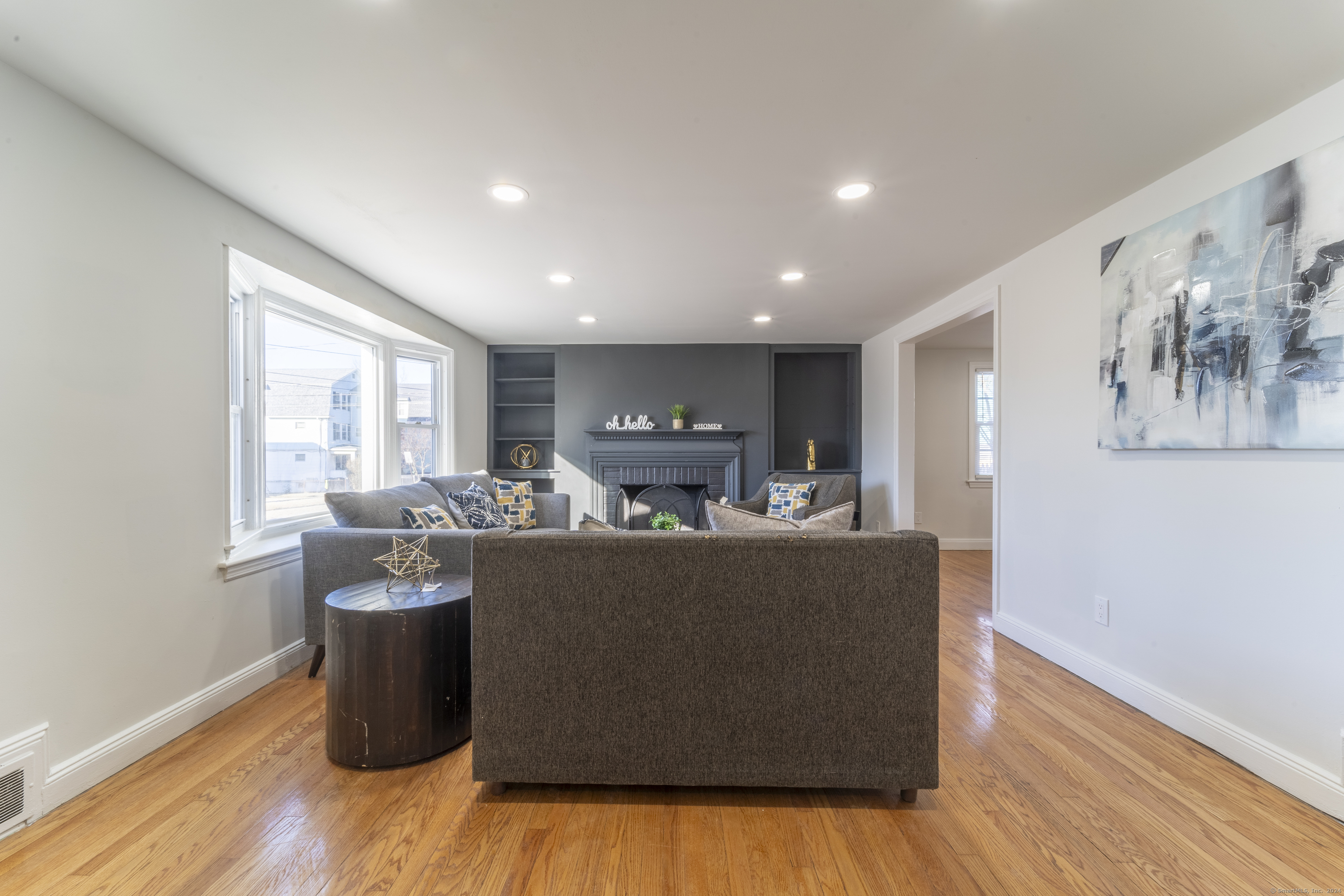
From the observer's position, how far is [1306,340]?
1.75 metres

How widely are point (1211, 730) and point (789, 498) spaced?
316cm

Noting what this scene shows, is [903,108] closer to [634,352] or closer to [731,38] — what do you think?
[731,38]

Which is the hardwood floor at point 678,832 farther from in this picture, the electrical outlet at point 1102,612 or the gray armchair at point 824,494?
the gray armchair at point 824,494

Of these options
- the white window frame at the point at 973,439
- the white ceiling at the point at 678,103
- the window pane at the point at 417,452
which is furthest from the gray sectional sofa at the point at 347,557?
the white window frame at the point at 973,439

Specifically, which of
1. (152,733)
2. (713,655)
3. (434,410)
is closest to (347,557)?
(152,733)

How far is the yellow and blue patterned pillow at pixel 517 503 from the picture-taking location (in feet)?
14.7

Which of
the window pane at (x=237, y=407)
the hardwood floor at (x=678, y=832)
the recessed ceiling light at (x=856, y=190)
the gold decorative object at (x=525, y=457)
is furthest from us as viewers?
the gold decorative object at (x=525, y=457)

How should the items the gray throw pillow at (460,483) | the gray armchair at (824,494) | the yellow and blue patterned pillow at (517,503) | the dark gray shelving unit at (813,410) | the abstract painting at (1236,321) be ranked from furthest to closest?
the dark gray shelving unit at (813,410) → the gray armchair at (824,494) → the yellow and blue patterned pillow at (517,503) → the gray throw pillow at (460,483) → the abstract painting at (1236,321)

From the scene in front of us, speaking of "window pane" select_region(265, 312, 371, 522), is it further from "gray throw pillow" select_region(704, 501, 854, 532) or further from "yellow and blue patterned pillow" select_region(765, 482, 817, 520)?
"yellow and blue patterned pillow" select_region(765, 482, 817, 520)

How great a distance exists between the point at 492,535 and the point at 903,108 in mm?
1884

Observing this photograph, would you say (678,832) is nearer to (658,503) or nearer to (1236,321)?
(1236,321)

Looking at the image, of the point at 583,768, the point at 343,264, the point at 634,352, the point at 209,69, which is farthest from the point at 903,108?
the point at 634,352

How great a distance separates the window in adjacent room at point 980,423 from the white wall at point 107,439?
6.48 m

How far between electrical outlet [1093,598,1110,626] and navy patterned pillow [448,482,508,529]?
3.44 meters
